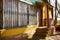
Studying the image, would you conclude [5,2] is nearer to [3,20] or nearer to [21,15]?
[3,20]

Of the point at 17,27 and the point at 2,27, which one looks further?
the point at 17,27

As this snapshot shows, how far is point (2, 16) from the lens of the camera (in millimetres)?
7031

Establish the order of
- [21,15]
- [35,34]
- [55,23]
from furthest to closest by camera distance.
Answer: [55,23], [35,34], [21,15]

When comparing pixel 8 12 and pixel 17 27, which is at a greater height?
pixel 8 12

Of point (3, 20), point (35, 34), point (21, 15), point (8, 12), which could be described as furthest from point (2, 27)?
point (35, 34)

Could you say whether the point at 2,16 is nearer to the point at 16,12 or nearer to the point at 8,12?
the point at 8,12

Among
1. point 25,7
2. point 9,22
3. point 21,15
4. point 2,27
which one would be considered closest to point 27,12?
point 25,7

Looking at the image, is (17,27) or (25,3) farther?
(25,3)

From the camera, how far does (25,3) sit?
388 inches

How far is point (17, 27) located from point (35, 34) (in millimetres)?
4561

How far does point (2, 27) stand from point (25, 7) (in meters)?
3.32

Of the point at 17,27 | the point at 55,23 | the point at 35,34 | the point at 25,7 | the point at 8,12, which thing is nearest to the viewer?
the point at 8,12

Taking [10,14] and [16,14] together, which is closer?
[10,14]

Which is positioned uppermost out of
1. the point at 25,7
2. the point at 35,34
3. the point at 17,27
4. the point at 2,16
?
the point at 25,7
